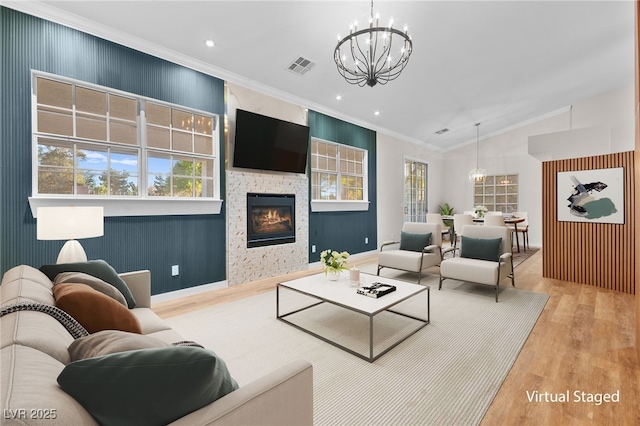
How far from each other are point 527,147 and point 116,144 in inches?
358

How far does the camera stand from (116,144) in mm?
3336

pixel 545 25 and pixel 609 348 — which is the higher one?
pixel 545 25

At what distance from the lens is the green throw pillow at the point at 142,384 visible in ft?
2.31

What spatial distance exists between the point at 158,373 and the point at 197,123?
391 cm

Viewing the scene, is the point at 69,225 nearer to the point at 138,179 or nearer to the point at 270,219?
the point at 138,179

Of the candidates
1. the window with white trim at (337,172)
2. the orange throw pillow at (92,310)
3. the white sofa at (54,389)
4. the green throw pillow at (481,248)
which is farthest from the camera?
the window with white trim at (337,172)

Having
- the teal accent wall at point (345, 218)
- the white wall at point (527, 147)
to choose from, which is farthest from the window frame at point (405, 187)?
the teal accent wall at point (345, 218)

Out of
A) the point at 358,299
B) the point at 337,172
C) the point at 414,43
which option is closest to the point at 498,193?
the point at 337,172

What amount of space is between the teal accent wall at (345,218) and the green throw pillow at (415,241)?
1573 mm

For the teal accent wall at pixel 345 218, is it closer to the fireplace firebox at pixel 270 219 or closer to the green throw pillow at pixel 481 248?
the fireplace firebox at pixel 270 219

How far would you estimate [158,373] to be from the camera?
0.75 metres

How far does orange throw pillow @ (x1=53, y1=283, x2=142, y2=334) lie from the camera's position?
1.33 meters

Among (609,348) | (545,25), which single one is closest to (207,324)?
(609,348)

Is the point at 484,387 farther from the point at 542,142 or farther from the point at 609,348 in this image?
the point at 542,142
